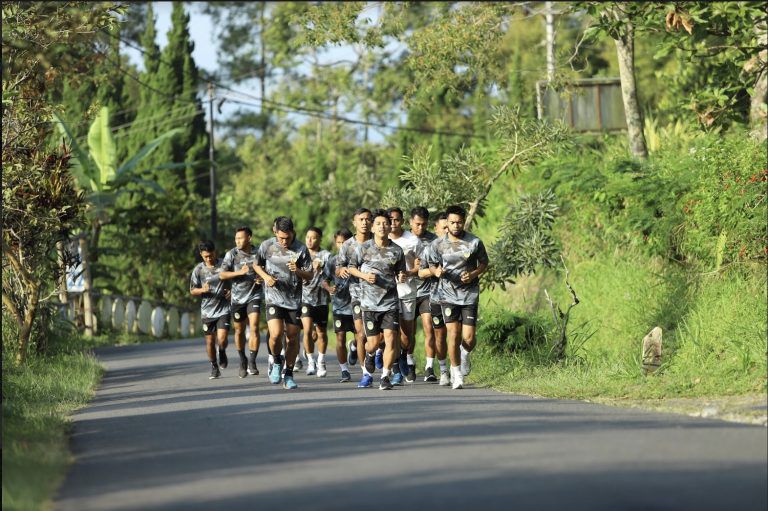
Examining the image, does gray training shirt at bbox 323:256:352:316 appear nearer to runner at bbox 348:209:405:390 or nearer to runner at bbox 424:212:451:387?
runner at bbox 424:212:451:387

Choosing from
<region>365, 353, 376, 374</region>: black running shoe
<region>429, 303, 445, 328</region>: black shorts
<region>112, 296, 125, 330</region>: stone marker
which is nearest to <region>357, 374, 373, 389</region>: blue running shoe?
<region>365, 353, 376, 374</region>: black running shoe

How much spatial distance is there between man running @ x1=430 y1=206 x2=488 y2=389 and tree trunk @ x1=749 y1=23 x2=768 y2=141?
14.5ft

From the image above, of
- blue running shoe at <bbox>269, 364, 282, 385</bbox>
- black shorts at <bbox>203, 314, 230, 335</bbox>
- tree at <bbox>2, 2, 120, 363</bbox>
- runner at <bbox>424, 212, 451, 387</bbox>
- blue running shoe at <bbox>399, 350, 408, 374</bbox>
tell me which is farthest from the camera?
black shorts at <bbox>203, 314, 230, 335</bbox>

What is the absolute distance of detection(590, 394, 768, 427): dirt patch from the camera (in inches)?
449

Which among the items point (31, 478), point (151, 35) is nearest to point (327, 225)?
point (151, 35)

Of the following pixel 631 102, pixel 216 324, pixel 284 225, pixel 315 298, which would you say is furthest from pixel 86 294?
pixel 284 225

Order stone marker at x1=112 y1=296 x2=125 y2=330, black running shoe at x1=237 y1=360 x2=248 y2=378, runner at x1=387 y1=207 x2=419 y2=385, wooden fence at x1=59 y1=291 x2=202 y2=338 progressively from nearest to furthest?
runner at x1=387 y1=207 x2=419 y2=385
black running shoe at x1=237 y1=360 x2=248 y2=378
wooden fence at x1=59 y1=291 x2=202 y2=338
stone marker at x1=112 y1=296 x2=125 y2=330

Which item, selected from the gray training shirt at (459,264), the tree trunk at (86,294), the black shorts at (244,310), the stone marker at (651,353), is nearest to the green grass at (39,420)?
the black shorts at (244,310)

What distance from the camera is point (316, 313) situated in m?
18.5

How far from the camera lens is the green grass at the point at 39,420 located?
855 centimetres

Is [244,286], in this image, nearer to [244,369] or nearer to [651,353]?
[244,369]

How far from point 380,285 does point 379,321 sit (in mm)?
424

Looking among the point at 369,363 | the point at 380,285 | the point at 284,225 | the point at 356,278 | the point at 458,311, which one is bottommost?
the point at 369,363

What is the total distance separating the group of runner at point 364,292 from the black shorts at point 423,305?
A: 19mm
